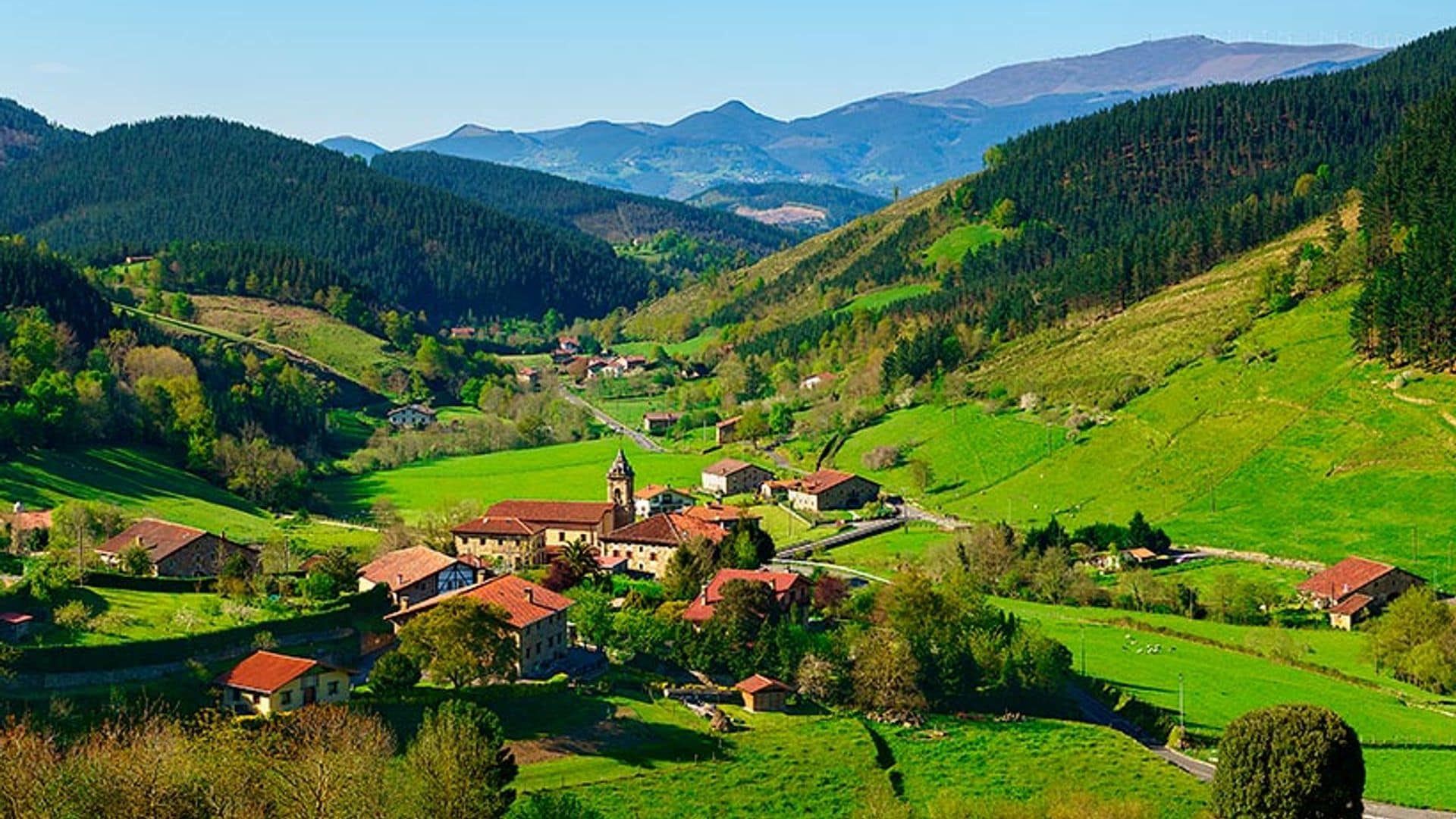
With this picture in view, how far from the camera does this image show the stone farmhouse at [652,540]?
83.4m

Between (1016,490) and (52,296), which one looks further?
(52,296)

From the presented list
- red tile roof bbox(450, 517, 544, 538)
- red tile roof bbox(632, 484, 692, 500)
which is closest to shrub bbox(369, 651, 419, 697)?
red tile roof bbox(450, 517, 544, 538)

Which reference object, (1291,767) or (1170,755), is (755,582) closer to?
(1170,755)

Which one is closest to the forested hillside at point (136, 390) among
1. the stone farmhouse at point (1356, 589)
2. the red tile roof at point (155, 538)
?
the red tile roof at point (155, 538)

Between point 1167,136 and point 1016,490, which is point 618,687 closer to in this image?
point 1016,490

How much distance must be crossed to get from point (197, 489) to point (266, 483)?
5.89 metres

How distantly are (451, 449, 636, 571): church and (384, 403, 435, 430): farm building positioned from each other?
184 feet

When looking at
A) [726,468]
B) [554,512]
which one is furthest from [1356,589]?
[726,468]

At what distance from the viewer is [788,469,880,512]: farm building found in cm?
10569

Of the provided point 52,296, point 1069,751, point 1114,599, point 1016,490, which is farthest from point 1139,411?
point 52,296

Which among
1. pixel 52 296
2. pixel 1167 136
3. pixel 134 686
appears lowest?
pixel 134 686

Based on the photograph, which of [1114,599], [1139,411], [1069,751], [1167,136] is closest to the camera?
[1069,751]

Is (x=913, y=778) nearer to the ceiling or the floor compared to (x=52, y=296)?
nearer to the floor

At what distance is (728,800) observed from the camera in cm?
4881
